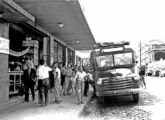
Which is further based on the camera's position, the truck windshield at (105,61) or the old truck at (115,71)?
the truck windshield at (105,61)

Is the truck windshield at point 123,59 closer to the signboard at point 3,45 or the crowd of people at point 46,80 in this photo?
the crowd of people at point 46,80

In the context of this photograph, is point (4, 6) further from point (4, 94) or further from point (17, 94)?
point (17, 94)

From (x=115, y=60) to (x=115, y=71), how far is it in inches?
37.6

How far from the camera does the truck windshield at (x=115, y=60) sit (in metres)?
10.9

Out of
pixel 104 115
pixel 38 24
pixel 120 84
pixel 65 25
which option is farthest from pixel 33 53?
pixel 104 115

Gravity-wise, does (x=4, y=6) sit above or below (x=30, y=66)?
above

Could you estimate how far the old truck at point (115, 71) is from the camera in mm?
9797

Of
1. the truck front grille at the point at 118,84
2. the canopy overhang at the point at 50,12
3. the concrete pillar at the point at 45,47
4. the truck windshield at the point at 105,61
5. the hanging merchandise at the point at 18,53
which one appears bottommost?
the truck front grille at the point at 118,84

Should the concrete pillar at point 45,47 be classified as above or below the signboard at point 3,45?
above

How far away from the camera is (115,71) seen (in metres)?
10.1

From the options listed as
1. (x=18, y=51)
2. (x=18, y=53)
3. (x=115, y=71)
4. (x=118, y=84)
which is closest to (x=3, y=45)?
(x=18, y=53)

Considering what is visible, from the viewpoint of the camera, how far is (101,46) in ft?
37.1

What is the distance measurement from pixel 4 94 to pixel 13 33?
12.8ft

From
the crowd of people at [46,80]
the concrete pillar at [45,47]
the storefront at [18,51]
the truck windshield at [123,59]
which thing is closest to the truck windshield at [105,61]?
the truck windshield at [123,59]
